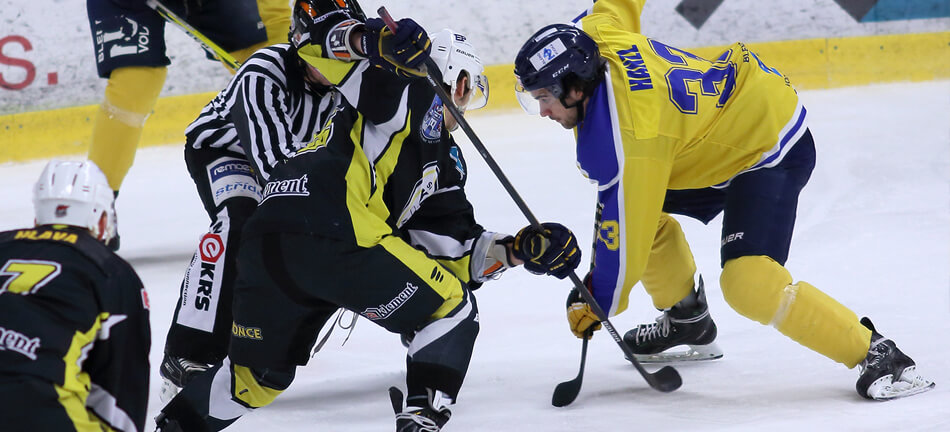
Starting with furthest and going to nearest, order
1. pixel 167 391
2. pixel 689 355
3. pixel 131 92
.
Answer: pixel 131 92
pixel 689 355
pixel 167 391

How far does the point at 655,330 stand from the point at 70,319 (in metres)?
1.74

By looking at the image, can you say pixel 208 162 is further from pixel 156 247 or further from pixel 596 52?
pixel 156 247

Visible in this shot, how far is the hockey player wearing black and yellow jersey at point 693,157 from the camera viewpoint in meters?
2.24

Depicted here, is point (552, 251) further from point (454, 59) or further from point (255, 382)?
point (255, 382)

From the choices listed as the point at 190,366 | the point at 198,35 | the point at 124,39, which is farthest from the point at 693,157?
the point at 124,39

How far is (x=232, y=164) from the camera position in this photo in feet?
8.56

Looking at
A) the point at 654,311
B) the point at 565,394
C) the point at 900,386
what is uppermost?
the point at 900,386

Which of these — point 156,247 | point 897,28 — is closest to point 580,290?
point 156,247

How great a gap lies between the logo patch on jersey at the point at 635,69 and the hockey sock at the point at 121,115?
189 cm

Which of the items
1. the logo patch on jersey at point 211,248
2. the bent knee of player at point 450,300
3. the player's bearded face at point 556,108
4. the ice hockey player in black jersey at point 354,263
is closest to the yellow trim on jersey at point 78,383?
the ice hockey player in black jersey at point 354,263

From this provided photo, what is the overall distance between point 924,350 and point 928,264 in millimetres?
924

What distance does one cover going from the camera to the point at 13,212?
443 centimetres

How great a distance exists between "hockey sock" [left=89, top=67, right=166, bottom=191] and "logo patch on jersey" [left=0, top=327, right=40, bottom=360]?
2217 millimetres

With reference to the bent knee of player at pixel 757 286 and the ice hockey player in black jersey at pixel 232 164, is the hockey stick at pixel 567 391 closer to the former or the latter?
the bent knee of player at pixel 757 286
